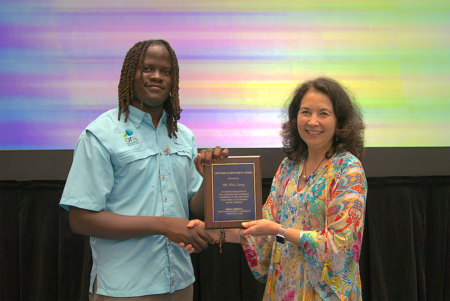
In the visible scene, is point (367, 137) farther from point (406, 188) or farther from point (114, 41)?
point (114, 41)

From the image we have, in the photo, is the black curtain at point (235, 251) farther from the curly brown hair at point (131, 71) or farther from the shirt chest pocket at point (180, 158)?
the curly brown hair at point (131, 71)

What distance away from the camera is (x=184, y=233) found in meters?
1.33

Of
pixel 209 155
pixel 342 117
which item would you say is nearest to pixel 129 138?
pixel 209 155

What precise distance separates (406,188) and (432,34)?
1249 mm

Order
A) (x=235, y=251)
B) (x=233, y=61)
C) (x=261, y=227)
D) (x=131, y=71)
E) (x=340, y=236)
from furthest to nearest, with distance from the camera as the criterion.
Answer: (x=233, y=61) → (x=235, y=251) → (x=131, y=71) → (x=261, y=227) → (x=340, y=236)

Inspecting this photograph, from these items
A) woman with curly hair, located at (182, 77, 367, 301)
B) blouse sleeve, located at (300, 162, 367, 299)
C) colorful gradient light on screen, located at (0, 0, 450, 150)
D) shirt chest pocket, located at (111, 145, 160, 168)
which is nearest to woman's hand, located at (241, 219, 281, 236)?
woman with curly hair, located at (182, 77, 367, 301)

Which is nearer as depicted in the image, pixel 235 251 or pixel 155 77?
pixel 155 77

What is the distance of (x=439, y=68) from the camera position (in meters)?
2.37

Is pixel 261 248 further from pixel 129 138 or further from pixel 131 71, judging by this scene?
pixel 131 71

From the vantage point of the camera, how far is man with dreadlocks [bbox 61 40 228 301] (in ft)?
4.19

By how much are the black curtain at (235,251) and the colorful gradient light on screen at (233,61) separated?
0.38 metres

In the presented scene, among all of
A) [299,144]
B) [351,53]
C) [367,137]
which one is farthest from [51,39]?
[367,137]

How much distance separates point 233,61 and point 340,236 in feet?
5.05

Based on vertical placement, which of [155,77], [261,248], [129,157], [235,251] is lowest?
[235,251]
